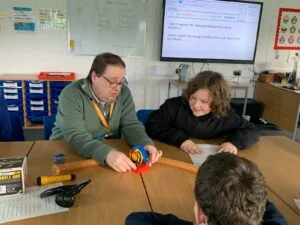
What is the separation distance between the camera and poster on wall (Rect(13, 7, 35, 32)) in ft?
12.0

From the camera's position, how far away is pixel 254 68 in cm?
457

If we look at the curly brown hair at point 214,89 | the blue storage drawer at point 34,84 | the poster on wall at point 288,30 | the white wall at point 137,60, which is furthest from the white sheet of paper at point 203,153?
the poster on wall at point 288,30

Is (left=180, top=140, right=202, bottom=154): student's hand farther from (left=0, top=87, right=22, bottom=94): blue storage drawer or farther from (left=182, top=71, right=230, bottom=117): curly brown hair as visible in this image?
(left=0, top=87, right=22, bottom=94): blue storage drawer

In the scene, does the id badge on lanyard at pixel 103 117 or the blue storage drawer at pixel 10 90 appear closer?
the id badge on lanyard at pixel 103 117

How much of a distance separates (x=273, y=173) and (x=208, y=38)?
3082 mm

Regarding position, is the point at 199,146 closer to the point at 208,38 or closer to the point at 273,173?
the point at 273,173

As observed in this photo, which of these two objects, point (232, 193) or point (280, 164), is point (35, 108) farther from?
point (232, 193)

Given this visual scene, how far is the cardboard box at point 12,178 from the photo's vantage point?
1.05 meters

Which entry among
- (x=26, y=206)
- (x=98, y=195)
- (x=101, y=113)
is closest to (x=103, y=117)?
(x=101, y=113)

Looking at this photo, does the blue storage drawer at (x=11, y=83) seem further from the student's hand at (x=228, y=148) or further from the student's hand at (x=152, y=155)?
the student's hand at (x=228, y=148)

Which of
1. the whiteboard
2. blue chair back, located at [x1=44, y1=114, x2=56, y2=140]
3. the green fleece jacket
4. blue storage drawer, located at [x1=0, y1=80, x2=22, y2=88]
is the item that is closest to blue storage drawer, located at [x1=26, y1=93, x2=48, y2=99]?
blue storage drawer, located at [x1=0, y1=80, x2=22, y2=88]

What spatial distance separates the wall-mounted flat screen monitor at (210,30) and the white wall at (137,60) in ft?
0.51

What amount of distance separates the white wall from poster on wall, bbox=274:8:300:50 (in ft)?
0.25

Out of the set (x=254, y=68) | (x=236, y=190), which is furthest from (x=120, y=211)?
(x=254, y=68)
